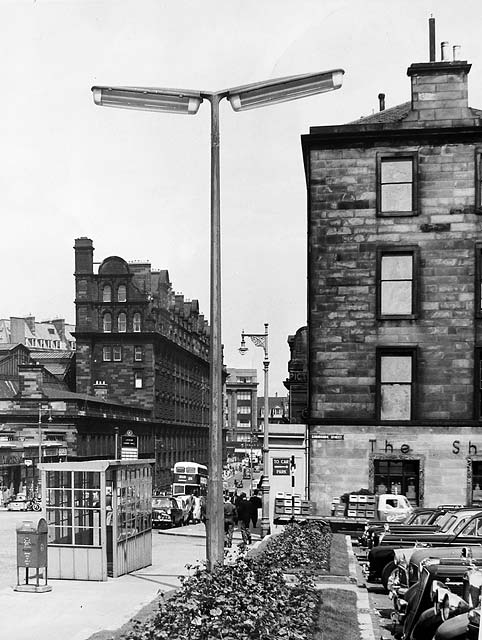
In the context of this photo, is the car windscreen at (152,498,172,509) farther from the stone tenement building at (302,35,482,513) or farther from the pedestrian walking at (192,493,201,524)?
the stone tenement building at (302,35,482,513)

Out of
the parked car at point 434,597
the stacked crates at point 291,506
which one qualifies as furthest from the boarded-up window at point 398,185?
the parked car at point 434,597

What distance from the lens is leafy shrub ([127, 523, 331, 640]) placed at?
9055mm

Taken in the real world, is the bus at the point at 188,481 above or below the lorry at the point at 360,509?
below

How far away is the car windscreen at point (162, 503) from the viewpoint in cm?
4769

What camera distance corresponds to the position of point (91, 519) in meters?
22.7

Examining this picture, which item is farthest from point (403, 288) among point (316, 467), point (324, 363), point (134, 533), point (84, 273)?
point (84, 273)

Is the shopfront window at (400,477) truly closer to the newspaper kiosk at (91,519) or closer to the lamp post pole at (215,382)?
the newspaper kiosk at (91,519)

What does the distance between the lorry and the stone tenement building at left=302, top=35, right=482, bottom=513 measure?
1080 mm

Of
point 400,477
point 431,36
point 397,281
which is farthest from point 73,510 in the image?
point 431,36

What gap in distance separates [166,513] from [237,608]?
3783 centimetres

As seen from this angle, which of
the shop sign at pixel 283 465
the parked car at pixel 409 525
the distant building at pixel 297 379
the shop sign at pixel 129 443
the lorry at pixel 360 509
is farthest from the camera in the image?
the shop sign at pixel 129 443

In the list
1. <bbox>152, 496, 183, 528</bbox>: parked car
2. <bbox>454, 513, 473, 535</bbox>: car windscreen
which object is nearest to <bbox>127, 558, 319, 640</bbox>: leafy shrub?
<bbox>454, 513, 473, 535</bbox>: car windscreen

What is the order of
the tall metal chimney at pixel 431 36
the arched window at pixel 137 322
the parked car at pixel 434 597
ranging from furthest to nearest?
the arched window at pixel 137 322
the tall metal chimney at pixel 431 36
the parked car at pixel 434 597

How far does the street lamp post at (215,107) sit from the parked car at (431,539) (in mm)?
5093
